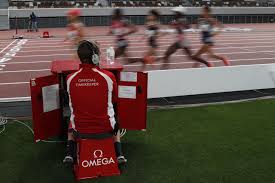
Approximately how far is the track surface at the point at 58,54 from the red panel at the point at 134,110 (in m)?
3.89

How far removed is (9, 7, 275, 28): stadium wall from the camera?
30.5 metres

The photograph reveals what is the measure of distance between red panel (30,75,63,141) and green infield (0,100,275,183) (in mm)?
297

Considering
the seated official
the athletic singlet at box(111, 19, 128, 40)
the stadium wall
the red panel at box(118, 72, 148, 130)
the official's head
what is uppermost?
the stadium wall

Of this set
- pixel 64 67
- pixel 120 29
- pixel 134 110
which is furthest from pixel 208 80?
pixel 64 67

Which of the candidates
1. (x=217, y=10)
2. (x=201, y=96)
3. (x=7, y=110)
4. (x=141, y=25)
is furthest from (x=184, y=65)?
(x=217, y=10)

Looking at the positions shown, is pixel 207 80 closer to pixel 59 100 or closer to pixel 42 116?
pixel 59 100

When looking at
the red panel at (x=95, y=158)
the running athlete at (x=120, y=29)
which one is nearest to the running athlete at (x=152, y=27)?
the running athlete at (x=120, y=29)

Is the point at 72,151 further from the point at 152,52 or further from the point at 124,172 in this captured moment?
the point at 152,52

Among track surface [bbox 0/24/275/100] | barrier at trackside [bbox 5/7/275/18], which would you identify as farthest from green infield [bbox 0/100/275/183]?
barrier at trackside [bbox 5/7/275/18]

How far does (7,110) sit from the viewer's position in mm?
8125

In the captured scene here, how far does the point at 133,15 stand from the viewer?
110 ft

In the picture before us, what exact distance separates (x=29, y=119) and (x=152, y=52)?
670cm

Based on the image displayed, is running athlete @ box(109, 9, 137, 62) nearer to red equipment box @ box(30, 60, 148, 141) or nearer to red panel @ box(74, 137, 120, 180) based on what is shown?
red equipment box @ box(30, 60, 148, 141)

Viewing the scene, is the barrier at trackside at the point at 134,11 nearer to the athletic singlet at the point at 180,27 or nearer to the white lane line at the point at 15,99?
the athletic singlet at the point at 180,27
